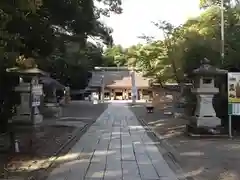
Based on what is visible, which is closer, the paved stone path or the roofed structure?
the paved stone path

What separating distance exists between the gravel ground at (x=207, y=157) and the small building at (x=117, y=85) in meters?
52.3

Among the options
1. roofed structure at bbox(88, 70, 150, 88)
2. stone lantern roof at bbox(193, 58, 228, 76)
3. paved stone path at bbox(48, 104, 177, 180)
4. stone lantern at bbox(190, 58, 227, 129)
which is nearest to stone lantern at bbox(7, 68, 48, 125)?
paved stone path at bbox(48, 104, 177, 180)

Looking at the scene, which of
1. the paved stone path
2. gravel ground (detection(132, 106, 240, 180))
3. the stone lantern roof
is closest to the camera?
the paved stone path

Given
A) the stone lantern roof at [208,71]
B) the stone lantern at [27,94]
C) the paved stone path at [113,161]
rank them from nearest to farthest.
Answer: the paved stone path at [113,161] → the stone lantern roof at [208,71] → the stone lantern at [27,94]

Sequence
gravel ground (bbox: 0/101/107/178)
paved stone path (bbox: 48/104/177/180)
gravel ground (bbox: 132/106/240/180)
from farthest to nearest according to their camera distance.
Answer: gravel ground (bbox: 0/101/107/178) < gravel ground (bbox: 132/106/240/180) < paved stone path (bbox: 48/104/177/180)

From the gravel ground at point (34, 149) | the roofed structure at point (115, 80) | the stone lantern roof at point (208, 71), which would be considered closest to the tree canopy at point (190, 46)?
the stone lantern roof at point (208, 71)

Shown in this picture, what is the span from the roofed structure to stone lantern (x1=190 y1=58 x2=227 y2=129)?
166 feet

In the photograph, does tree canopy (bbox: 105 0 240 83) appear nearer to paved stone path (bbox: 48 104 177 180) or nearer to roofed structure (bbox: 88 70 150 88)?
paved stone path (bbox: 48 104 177 180)

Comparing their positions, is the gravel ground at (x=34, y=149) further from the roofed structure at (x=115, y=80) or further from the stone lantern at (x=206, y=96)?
the roofed structure at (x=115, y=80)

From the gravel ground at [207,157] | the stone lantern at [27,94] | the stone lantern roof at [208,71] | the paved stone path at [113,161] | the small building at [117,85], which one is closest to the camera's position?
the paved stone path at [113,161]

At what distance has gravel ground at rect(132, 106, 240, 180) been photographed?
860cm

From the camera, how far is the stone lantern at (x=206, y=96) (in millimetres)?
15336

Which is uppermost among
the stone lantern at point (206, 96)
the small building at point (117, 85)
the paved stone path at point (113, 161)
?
the small building at point (117, 85)

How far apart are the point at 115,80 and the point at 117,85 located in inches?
60.9
